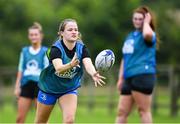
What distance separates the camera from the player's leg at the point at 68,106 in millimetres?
8489

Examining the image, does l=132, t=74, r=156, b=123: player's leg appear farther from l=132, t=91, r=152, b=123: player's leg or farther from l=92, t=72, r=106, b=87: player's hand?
l=92, t=72, r=106, b=87: player's hand

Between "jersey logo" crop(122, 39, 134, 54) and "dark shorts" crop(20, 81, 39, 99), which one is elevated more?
"jersey logo" crop(122, 39, 134, 54)

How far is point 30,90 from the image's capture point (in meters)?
11.4

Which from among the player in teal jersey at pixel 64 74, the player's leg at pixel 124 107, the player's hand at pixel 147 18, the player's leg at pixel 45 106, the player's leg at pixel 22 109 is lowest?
the player's leg at pixel 22 109

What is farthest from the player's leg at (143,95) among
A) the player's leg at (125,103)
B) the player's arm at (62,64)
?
the player's arm at (62,64)

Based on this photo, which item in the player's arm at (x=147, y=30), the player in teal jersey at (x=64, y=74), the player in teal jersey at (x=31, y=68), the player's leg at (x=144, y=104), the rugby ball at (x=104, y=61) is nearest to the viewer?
the rugby ball at (x=104, y=61)

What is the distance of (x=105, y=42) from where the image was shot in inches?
1199

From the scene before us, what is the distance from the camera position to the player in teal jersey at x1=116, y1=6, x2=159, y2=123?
33.4ft

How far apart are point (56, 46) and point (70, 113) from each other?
839mm

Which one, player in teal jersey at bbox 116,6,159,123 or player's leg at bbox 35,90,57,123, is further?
player in teal jersey at bbox 116,6,159,123

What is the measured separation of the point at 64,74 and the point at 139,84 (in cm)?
199

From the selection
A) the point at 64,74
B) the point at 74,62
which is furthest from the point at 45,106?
the point at 74,62

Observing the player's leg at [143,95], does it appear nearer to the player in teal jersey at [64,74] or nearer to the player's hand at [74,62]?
the player in teal jersey at [64,74]

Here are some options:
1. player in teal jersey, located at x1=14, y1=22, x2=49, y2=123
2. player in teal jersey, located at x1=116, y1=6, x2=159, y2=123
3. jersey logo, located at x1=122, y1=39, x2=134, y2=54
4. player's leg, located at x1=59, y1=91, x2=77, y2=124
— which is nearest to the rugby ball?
player's leg, located at x1=59, y1=91, x2=77, y2=124
